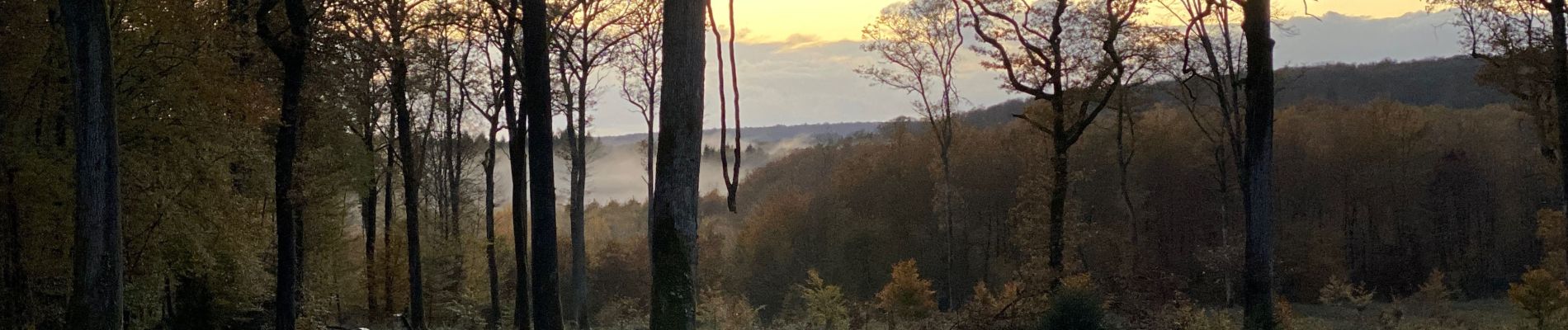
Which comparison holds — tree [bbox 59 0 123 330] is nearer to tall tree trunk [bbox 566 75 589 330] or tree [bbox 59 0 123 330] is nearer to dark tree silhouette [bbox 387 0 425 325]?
dark tree silhouette [bbox 387 0 425 325]

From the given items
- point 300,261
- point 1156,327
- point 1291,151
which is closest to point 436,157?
point 300,261

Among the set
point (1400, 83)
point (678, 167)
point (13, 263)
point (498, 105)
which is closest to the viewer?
point (678, 167)

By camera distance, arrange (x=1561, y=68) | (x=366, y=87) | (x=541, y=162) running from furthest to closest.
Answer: (x=366, y=87)
(x=1561, y=68)
(x=541, y=162)

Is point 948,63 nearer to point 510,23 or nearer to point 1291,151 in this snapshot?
point 510,23

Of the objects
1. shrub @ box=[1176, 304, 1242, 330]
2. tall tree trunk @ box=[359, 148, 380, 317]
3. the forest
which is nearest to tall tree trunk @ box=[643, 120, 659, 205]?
the forest

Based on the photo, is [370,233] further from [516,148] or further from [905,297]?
[905,297]

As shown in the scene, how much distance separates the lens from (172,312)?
18.2m

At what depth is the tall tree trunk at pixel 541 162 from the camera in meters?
13.0

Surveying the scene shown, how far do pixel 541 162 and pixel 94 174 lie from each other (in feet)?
15.9

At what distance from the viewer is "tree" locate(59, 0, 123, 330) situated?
1039cm

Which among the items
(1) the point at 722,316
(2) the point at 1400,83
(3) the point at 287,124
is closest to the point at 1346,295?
(1) the point at 722,316

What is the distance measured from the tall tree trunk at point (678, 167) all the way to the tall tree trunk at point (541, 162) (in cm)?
586

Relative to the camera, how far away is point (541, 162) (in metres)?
13.7

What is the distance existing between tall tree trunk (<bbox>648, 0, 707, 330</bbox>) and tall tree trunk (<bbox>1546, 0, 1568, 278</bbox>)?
662 inches
